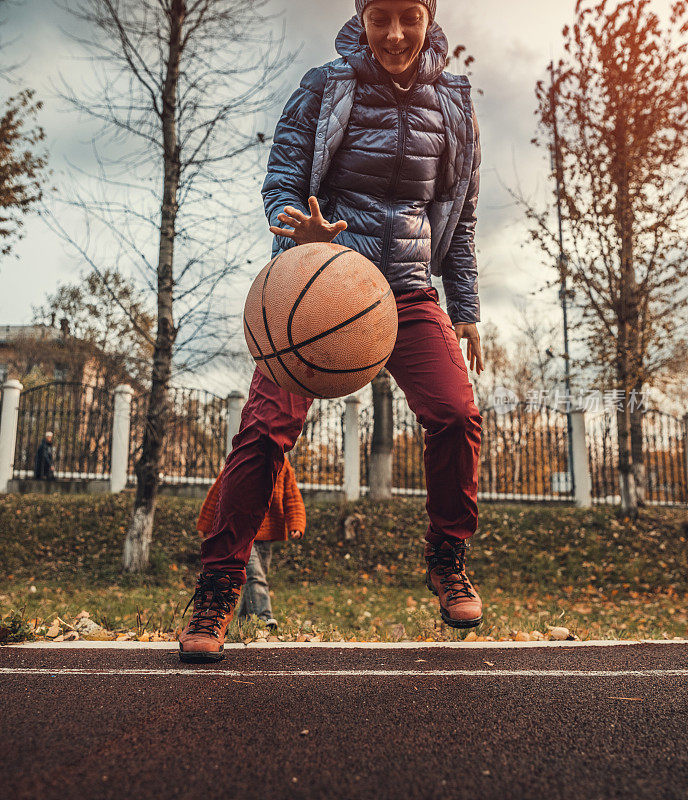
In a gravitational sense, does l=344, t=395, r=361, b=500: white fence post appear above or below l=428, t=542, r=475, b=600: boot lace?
above

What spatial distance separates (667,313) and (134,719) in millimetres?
14015

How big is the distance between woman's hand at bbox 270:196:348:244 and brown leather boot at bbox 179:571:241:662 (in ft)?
5.17

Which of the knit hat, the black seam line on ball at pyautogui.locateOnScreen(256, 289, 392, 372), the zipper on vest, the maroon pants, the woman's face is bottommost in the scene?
the maroon pants

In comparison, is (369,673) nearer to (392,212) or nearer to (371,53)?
(392,212)

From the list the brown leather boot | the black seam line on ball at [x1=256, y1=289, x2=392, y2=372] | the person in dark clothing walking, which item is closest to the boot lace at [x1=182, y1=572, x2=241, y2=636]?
the brown leather boot

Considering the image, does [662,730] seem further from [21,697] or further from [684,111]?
[684,111]

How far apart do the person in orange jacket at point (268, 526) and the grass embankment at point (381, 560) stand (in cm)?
248

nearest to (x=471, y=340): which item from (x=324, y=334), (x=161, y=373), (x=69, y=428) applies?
(x=324, y=334)

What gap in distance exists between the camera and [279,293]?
2717mm

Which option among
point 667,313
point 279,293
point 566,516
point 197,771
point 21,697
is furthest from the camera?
point 667,313

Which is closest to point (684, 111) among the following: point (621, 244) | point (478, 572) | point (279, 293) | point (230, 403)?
point (621, 244)

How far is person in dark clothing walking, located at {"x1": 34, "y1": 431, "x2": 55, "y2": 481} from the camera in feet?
46.4

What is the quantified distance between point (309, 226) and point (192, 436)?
11.8 metres

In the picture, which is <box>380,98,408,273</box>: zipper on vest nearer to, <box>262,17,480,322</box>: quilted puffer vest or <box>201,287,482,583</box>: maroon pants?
<box>262,17,480,322</box>: quilted puffer vest
